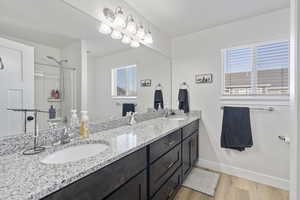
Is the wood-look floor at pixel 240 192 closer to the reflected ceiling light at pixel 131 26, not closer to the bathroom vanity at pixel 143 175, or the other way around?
the bathroom vanity at pixel 143 175

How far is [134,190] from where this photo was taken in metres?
0.98

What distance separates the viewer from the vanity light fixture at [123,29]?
4.92 ft

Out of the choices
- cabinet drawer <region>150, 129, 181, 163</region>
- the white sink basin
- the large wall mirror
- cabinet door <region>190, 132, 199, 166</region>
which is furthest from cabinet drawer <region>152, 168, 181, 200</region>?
the large wall mirror

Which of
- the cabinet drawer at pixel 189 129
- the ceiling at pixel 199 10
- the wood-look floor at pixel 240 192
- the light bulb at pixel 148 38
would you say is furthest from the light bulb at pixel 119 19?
the wood-look floor at pixel 240 192

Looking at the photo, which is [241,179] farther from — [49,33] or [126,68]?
[49,33]

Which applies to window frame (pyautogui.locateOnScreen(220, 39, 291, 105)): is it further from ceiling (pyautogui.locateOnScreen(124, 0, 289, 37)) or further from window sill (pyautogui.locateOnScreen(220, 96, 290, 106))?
ceiling (pyautogui.locateOnScreen(124, 0, 289, 37))

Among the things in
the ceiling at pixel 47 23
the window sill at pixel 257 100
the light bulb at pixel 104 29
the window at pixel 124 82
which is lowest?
the window sill at pixel 257 100

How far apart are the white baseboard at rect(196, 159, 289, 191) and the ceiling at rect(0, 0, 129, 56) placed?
228cm

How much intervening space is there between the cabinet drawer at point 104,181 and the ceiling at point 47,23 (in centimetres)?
98

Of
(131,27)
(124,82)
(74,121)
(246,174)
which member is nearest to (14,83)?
(74,121)

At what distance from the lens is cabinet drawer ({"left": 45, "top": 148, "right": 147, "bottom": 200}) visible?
2.06ft

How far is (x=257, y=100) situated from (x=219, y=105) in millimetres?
473

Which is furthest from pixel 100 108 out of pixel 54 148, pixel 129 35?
pixel 129 35

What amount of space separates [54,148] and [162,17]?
1.95m
